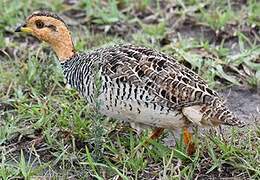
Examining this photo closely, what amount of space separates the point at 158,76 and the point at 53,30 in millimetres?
944

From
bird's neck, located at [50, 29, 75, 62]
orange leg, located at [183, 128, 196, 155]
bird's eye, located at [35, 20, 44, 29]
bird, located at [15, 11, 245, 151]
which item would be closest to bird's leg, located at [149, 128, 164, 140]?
bird, located at [15, 11, 245, 151]

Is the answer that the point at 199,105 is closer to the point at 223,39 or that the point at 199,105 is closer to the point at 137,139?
the point at 137,139

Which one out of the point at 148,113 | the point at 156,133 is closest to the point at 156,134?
the point at 156,133

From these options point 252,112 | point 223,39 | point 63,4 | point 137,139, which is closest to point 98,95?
point 137,139

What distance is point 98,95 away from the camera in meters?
4.49

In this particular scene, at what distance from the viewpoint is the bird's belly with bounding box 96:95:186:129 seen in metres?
4.46

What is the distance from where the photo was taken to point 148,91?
4.49 metres

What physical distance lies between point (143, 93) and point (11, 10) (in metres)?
2.59

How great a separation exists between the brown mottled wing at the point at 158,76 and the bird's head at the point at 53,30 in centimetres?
45

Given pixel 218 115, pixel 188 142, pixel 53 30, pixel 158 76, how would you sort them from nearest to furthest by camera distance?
pixel 218 115
pixel 158 76
pixel 188 142
pixel 53 30

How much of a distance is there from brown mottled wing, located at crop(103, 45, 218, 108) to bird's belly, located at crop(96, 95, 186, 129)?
49 millimetres

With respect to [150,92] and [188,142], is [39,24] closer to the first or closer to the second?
[150,92]

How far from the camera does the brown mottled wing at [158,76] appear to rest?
4465mm

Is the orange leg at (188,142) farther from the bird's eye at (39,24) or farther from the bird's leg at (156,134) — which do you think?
the bird's eye at (39,24)
